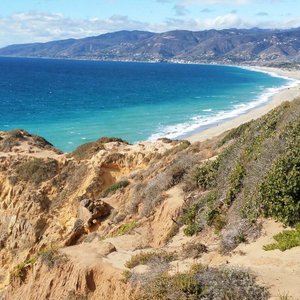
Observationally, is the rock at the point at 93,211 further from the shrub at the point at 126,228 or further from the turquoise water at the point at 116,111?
the turquoise water at the point at 116,111

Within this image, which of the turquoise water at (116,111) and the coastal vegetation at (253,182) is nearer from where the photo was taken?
the coastal vegetation at (253,182)

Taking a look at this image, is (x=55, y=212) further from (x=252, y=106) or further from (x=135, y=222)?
(x=252, y=106)

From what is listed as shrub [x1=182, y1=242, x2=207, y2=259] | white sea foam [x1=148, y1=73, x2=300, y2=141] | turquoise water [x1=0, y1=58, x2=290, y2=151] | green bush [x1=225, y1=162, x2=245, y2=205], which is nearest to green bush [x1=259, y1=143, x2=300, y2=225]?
green bush [x1=225, y1=162, x2=245, y2=205]

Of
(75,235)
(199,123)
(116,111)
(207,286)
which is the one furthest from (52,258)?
(116,111)

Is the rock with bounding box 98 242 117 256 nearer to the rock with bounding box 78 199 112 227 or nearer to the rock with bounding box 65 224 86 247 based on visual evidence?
the rock with bounding box 65 224 86 247

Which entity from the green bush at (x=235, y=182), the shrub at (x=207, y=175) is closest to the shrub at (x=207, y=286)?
the green bush at (x=235, y=182)

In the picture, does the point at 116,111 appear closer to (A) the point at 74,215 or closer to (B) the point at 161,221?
(A) the point at 74,215
